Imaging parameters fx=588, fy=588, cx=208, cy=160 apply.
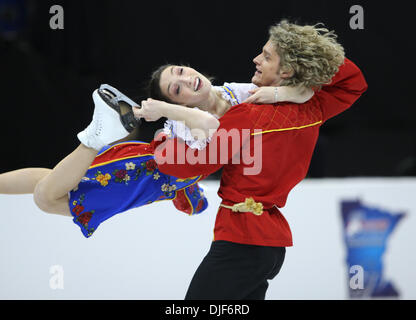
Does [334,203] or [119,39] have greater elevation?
[119,39]

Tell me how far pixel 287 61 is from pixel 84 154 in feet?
2.67

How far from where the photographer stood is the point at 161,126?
439 cm

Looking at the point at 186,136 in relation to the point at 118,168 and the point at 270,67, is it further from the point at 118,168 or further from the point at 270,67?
the point at 118,168

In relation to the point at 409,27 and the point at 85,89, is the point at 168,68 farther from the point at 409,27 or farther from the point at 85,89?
the point at 409,27

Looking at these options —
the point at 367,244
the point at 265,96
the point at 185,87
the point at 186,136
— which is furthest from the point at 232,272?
the point at 367,244

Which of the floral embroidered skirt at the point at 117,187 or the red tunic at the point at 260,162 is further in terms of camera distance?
the floral embroidered skirt at the point at 117,187

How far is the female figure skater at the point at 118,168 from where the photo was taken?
205cm

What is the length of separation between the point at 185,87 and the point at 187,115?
292 mm

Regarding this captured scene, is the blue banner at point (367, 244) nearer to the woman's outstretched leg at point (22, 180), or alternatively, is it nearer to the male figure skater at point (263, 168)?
the male figure skater at point (263, 168)

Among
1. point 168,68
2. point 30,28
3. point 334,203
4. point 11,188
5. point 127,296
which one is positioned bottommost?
point 127,296

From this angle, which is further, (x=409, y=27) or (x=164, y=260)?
(x=409, y=27)

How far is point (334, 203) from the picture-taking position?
10.5 ft

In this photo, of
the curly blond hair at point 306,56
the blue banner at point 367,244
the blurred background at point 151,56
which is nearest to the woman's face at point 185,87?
the curly blond hair at point 306,56

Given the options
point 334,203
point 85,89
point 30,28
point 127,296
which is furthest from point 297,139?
point 30,28
